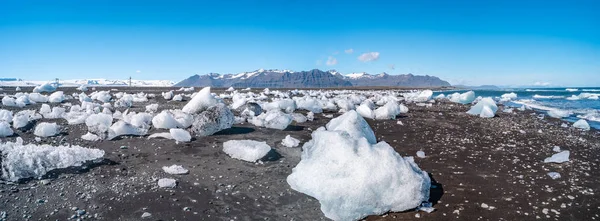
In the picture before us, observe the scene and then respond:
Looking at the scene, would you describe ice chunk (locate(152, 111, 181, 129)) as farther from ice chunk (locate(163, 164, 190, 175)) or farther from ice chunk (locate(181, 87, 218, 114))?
ice chunk (locate(163, 164, 190, 175))

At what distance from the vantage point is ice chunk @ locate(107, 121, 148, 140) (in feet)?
21.2

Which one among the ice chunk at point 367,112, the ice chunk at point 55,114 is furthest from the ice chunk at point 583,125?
the ice chunk at point 55,114

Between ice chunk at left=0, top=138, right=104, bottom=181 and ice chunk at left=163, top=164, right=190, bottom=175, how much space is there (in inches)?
48.1

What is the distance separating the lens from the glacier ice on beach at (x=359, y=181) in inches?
148

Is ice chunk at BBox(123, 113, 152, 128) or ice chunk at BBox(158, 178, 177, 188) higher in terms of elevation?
ice chunk at BBox(123, 113, 152, 128)

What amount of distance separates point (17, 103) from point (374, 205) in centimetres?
1439

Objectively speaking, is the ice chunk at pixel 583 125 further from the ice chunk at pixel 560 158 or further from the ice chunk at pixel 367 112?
the ice chunk at pixel 367 112

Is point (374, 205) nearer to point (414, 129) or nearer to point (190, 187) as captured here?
point (190, 187)

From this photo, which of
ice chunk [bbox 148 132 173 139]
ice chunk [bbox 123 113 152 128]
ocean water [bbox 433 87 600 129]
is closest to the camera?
ice chunk [bbox 148 132 173 139]

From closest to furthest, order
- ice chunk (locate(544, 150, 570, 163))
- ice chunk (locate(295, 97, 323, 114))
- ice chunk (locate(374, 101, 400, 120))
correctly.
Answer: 1. ice chunk (locate(544, 150, 570, 163))
2. ice chunk (locate(374, 101, 400, 120))
3. ice chunk (locate(295, 97, 323, 114))

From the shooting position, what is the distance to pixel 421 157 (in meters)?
6.19

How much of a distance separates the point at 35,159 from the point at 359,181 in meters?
4.21

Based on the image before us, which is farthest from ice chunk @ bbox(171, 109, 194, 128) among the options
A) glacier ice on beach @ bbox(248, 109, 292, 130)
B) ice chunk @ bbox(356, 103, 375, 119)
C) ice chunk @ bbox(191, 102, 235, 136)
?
ice chunk @ bbox(356, 103, 375, 119)

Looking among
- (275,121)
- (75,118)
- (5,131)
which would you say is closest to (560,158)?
(275,121)
